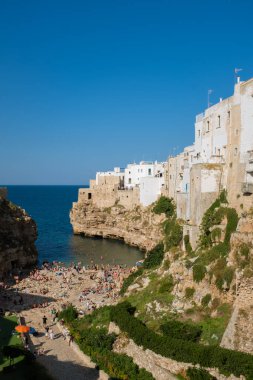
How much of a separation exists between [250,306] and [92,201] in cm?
5774

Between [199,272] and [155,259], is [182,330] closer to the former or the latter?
[199,272]

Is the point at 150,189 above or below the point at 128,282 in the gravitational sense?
above

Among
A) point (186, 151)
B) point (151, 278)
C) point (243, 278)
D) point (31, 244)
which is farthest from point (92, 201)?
point (243, 278)

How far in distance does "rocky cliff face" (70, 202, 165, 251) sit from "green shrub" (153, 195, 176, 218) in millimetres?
753

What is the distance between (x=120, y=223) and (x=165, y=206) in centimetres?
1291

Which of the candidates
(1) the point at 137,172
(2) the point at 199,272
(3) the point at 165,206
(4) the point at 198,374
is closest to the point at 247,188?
(2) the point at 199,272

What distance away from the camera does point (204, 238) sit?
28531mm

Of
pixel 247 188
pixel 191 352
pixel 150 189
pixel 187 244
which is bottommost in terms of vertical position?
pixel 191 352

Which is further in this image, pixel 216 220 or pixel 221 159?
pixel 221 159

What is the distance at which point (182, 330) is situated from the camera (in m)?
21.5

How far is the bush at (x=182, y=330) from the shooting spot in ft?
69.2

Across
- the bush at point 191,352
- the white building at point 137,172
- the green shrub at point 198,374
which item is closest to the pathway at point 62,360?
the bush at point 191,352

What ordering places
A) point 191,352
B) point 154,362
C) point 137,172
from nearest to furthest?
point 191,352, point 154,362, point 137,172

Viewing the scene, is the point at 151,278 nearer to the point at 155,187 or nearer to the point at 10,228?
the point at 10,228
